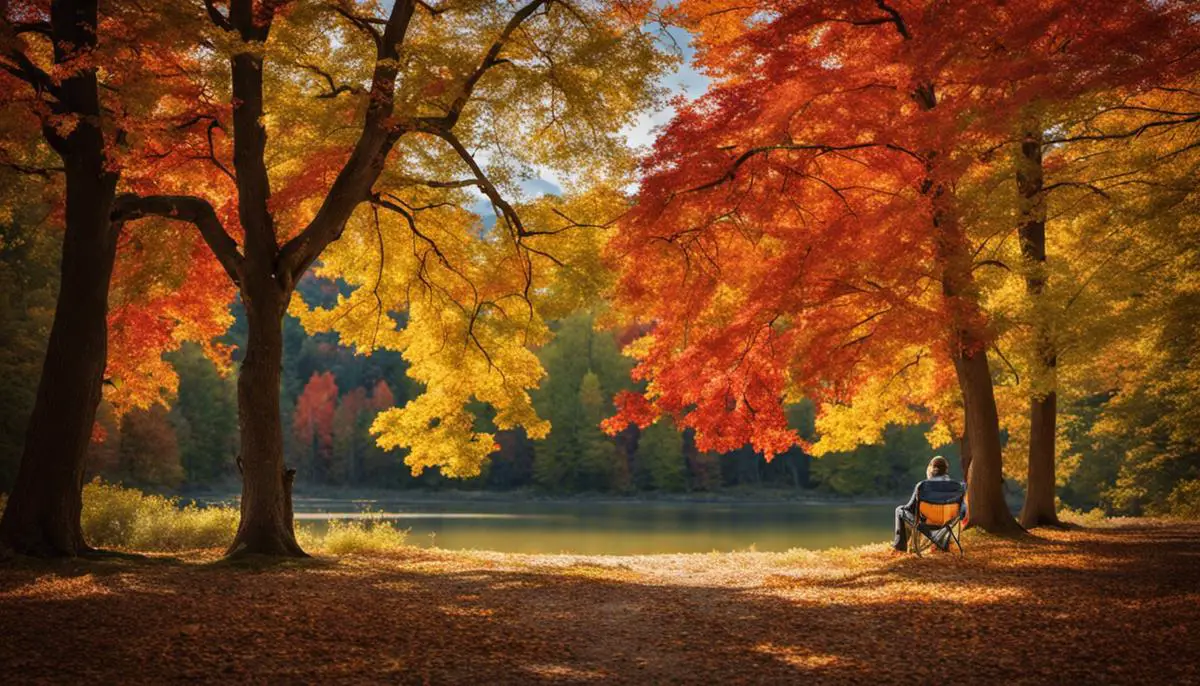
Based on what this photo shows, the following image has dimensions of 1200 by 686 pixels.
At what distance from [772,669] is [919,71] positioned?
708 centimetres

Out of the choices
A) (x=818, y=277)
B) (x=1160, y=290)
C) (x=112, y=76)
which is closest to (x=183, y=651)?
(x=112, y=76)

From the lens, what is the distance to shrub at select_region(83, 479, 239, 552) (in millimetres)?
12344

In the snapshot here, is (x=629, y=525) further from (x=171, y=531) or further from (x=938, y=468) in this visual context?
(x=938, y=468)

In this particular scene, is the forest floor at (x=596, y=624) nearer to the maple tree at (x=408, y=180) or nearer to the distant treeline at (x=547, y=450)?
the maple tree at (x=408, y=180)

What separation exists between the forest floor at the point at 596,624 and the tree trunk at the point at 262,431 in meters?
0.64

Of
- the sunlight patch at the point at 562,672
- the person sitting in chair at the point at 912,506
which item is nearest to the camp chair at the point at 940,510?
the person sitting in chair at the point at 912,506

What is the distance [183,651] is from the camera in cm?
468

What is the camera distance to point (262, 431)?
31.4ft

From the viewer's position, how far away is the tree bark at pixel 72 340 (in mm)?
8188

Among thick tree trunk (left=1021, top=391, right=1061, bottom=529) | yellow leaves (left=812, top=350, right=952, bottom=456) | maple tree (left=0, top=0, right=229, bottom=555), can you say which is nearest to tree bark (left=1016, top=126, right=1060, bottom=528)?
thick tree trunk (left=1021, top=391, right=1061, bottom=529)

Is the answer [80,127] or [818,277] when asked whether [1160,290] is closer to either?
[818,277]

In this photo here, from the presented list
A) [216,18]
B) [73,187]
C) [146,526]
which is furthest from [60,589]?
[146,526]

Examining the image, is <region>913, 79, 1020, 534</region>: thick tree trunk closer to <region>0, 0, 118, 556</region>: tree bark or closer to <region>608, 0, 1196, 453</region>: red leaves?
<region>608, 0, 1196, 453</region>: red leaves

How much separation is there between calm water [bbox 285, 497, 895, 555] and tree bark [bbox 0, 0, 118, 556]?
947 centimetres
